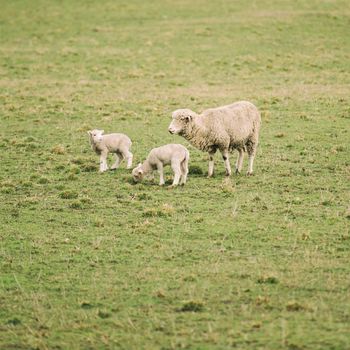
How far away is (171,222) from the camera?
1441 centimetres

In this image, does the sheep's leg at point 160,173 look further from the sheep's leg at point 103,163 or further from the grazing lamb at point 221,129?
the sheep's leg at point 103,163

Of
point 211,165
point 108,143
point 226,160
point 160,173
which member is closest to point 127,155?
point 108,143

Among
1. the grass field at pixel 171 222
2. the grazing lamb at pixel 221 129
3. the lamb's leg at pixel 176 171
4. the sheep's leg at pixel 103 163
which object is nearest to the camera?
the grass field at pixel 171 222

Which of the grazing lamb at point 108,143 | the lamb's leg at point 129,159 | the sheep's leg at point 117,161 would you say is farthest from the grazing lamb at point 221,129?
the sheep's leg at point 117,161

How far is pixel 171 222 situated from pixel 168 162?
8.01 feet

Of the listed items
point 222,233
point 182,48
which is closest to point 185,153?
point 222,233

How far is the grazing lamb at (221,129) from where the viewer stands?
17.1 meters

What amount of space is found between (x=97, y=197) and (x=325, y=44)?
26690mm

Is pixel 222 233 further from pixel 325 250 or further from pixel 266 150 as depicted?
pixel 266 150

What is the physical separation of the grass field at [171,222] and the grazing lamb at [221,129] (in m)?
0.77

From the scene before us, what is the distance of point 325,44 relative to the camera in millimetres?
39938

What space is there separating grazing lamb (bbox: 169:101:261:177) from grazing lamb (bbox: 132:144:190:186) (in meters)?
0.57

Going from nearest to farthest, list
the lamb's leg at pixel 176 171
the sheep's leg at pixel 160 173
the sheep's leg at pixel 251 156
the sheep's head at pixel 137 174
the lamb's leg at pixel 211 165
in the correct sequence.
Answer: the lamb's leg at pixel 176 171 → the sheep's leg at pixel 160 173 → the sheep's head at pixel 137 174 → the lamb's leg at pixel 211 165 → the sheep's leg at pixel 251 156

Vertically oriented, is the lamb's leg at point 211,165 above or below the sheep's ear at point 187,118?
below
